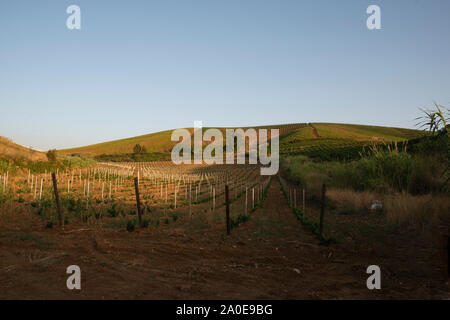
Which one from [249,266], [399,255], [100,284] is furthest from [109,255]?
[399,255]

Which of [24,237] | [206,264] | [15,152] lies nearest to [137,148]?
[15,152]

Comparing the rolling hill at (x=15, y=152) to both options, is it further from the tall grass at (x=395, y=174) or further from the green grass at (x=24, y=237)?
the tall grass at (x=395, y=174)

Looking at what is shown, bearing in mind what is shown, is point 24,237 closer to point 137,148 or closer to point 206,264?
point 206,264

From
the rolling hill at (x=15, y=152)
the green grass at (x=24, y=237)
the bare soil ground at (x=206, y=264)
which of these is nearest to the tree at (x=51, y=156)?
the rolling hill at (x=15, y=152)

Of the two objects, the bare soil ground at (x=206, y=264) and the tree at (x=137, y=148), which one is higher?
the tree at (x=137, y=148)

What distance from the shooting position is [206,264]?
5.90 meters

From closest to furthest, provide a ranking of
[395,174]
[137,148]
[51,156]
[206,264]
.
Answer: [206,264], [395,174], [51,156], [137,148]

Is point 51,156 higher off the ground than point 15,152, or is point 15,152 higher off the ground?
point 15,152

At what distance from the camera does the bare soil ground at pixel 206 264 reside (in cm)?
448

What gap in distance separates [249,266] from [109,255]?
3.07 m

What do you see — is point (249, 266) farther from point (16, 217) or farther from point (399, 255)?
point (16, 217)

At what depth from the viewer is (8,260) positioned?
5.82 m

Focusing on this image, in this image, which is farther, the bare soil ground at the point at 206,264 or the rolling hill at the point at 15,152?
the rolling hill at the point at 15,152

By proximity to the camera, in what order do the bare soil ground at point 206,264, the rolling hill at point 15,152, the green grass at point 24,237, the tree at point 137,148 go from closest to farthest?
the bare soil ground at point 206,264 < the green grass at point 24,237 < the rolling hill at point 15,152 < the tree at point 137,148
